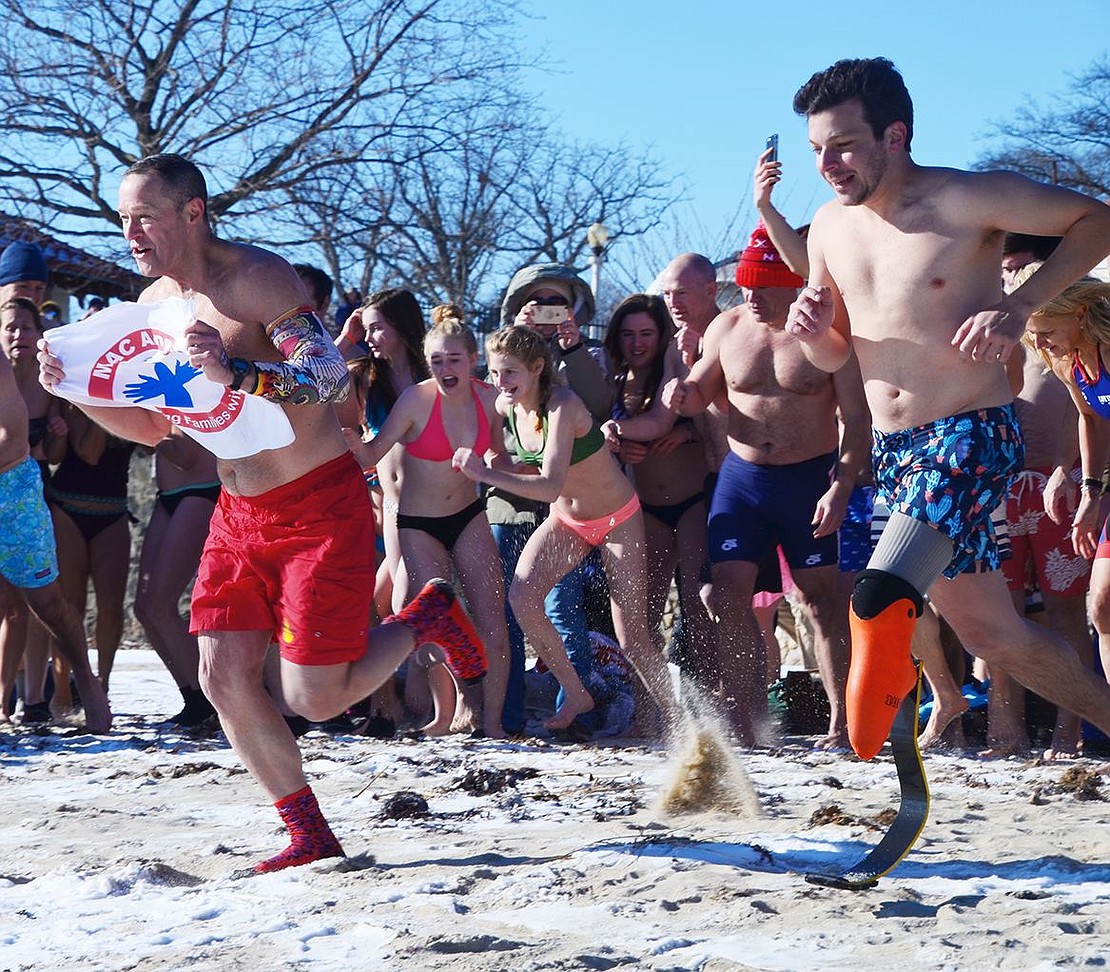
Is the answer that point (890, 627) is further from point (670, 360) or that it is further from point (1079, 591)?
point (670, 360)

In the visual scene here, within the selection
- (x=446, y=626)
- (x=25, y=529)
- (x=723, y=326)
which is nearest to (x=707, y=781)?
(x=446, y=626)

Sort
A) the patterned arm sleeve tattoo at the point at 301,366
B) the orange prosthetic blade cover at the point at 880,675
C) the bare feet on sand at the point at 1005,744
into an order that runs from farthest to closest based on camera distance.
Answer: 1. the bare feet on sand at the point at 1005,744
2. the patterned arm sleeve tattoo at the point at 301,366
3. the orange prosthetic blade cover at the point at 880,675

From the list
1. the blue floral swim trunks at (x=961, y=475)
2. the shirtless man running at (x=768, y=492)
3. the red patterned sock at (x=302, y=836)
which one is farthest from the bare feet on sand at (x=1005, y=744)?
the red patterned sock at (x=302, y=836)

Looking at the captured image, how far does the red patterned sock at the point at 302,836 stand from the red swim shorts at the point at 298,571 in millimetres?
397

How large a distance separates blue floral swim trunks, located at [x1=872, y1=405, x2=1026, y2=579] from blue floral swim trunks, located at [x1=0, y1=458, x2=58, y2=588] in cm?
411

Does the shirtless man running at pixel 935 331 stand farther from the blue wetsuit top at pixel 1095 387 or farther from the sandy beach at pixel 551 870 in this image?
the blue wetsuit top at pixel 1095 387

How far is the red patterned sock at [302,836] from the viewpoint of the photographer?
3.88 m

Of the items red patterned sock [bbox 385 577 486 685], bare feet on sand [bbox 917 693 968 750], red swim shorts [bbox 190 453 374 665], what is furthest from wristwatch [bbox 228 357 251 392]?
bare feet on sand [bbox 917 693 968 750]

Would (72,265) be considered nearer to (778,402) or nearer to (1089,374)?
(778,402)

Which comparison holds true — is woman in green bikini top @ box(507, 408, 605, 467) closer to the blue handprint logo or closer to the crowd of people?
the crowd of people

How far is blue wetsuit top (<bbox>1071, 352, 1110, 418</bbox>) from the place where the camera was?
4461 mm

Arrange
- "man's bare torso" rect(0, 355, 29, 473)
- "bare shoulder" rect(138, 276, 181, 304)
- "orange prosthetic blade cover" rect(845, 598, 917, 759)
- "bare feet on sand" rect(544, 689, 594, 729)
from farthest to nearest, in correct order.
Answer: "bare feet on sand" rect(544, 689, 594, 729)
"man's bare torso" rect(0, 355, 29, 473)
"bare shoulder" rect(138, 276, 181, 304)
"orange prosthetic blade cover" rect(845, 598, 917, 759)

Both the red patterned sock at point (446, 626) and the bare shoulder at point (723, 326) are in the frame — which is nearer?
the red patterned sock at point (446, 626)

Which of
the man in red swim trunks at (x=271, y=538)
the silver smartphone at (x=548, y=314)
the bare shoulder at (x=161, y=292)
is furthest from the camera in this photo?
the silver smartphone at (x=548, y=314)
